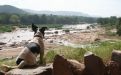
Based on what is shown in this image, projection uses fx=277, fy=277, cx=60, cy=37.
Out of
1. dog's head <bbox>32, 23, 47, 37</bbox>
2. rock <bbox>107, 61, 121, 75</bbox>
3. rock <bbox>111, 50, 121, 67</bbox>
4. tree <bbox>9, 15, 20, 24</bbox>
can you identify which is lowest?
tree <bbox>9, 15, 20, 24</bbox>

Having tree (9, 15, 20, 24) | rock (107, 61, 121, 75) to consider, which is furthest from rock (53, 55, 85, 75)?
tree (9, 15, 20, 24)

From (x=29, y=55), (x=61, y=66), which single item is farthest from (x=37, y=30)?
(x=61, y=66)

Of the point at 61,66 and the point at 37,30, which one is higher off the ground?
the point at 37,30

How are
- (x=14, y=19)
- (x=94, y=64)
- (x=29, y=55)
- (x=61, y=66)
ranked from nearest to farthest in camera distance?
(x=61, y=66), (x=94, y=64), (x=29, y=55), (x=14, y=19)

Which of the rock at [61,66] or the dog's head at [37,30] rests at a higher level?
the dog's head at [37,30]

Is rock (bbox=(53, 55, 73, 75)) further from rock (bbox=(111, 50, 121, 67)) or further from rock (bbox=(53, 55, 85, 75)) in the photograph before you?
rock (bbox=(111, 50, 121, 67))

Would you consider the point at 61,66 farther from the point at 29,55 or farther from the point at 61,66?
the point at 29,55

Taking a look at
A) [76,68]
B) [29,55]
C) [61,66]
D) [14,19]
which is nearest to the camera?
[61,66]

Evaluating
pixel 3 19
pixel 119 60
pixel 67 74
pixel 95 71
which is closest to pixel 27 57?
pixel 67 74

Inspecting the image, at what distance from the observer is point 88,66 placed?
279 inches

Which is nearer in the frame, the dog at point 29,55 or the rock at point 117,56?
the rock at point 117,56

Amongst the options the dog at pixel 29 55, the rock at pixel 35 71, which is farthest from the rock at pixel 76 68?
the dog at pixel 29 55

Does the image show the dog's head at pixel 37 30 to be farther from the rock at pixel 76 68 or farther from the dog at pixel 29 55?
the rock at pixel 76 68

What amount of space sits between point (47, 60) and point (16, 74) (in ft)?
7.00
